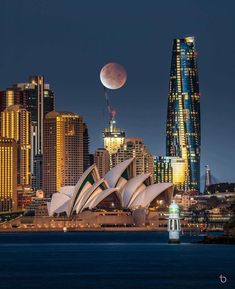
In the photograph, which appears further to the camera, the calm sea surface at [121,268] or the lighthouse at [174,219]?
the lighthouse at [174,219]

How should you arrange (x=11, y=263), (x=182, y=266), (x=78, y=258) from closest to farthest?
(x=182, y=266)
(x=11, y=263)
(x=78, y=258)

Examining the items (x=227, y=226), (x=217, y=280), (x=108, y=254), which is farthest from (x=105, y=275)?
(x=227, y=226)

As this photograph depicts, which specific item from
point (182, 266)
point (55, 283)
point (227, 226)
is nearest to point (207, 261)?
point (182, 266)

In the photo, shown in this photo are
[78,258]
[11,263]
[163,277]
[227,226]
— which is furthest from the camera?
[227,226]

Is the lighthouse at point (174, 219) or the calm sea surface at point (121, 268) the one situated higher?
the lighthouse at point (174, 219)

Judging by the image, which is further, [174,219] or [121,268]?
[174,219]

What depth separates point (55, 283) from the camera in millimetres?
80250

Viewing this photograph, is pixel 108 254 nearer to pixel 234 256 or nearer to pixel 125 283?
pixel 234 256

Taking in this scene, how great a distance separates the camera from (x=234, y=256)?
107m

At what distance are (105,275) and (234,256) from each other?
22.7 m

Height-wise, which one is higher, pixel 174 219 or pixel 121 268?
pixel 174 219

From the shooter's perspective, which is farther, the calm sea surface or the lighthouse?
the lighthouse

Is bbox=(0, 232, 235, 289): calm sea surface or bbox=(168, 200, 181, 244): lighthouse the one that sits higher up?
bbox=(168, 200, 181, 244): lighthouse

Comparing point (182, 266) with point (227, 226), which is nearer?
point (182, 266)
